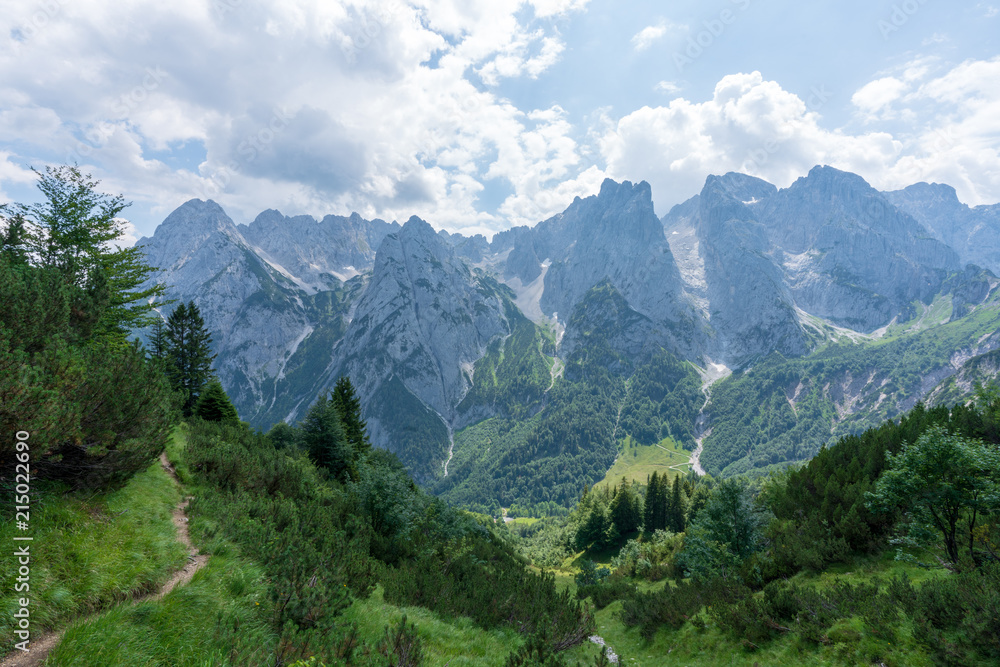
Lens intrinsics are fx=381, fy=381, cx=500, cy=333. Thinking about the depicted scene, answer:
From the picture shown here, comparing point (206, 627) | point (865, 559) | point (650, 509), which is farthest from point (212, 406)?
point (650, 509)

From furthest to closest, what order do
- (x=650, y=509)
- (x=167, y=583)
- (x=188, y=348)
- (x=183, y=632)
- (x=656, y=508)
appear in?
(x=650, y=509) < (x=656, y=508) < (x=188, y=348) < (x=167, y=583) < (x=183, y=632)

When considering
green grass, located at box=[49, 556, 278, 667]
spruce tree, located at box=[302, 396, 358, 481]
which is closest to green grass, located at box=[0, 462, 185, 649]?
green grass, located at box=[49, 556, 278, 667]

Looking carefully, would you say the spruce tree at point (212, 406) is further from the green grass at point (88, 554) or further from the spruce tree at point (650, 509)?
the spruce tree at point (650, 509)

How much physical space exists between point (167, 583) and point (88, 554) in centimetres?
164

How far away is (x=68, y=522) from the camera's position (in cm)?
847

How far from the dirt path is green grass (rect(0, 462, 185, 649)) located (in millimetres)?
177

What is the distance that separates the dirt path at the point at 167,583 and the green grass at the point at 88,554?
0.58 ft

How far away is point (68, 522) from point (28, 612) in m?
3.31

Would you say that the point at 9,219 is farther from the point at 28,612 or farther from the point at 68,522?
Result: the point at 28,612

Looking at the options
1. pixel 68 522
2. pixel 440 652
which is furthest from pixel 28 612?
pixel 440 652

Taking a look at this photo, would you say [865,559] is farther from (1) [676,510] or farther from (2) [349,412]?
(1) [676,510]

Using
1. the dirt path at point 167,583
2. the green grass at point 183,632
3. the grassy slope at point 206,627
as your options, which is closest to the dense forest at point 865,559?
Answer: the grassy slope at point 206,627

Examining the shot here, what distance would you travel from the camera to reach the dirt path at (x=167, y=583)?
5.44 m

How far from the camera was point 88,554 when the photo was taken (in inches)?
308
